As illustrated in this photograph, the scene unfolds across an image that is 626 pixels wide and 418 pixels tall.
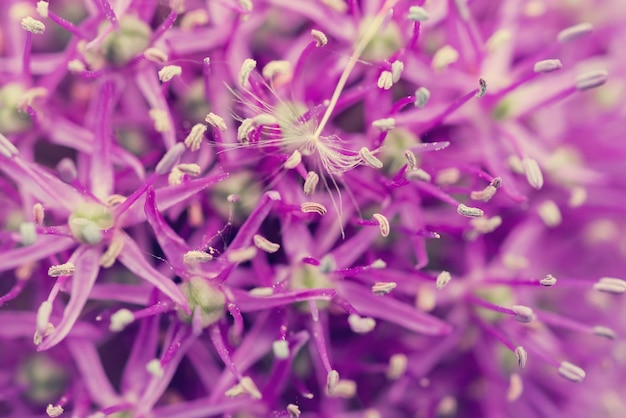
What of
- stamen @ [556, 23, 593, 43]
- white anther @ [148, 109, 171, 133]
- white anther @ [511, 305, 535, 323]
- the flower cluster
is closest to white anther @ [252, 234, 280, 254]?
the flower cluster

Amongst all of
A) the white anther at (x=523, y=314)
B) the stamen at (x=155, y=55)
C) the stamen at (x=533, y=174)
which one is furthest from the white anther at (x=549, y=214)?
the stamen at (x=155, y=55)

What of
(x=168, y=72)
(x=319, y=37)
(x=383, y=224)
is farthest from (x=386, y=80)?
(x=168, y=72)

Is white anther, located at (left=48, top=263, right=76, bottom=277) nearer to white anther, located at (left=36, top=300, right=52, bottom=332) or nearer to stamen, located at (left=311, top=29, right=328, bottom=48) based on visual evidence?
white anther, located at (left=36, top=300, right=52, bottom=332)

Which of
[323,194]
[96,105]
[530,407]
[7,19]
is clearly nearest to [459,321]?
[530,407]

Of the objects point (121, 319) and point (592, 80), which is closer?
point (121, 319)

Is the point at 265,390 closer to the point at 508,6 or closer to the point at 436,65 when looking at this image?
the point at 436,65

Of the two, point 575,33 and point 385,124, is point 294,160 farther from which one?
point 575,33

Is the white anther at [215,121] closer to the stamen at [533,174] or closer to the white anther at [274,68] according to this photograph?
the white anther at [274,68]
